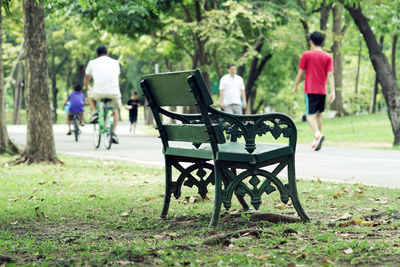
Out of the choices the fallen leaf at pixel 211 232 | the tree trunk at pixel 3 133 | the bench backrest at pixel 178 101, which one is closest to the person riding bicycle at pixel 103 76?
the tree trunk at pixel 3 133

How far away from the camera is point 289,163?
17.3 ft

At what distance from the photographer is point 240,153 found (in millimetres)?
5012

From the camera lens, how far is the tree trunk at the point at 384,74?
15172 millimetres

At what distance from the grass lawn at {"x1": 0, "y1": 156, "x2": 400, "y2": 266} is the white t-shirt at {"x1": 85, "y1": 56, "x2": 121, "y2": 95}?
5679mm

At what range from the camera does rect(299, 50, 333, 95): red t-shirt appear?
11.9 metres

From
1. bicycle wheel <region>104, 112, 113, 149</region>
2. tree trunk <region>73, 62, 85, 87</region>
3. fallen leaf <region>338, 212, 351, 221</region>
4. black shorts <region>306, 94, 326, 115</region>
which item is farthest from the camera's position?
tree trunk <region>73, 62, 85, 87</region>

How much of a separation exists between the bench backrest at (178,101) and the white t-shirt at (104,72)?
27.1 feet

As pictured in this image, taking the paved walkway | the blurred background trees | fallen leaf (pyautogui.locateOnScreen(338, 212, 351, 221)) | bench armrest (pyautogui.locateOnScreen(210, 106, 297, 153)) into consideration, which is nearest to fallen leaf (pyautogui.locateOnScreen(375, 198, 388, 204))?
fallen leaf (pyautogui.locateOnScreen(338, 212, 351, 221))

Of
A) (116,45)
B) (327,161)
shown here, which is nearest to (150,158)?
(327,161)

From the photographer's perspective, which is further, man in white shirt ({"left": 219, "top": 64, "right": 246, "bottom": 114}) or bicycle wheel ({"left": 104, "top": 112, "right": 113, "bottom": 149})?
man in white shirt ({"left": 219, "top": 64, "right": 246, "bottom": 114})

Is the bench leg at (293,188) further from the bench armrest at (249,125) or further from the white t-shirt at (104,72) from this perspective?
the white t-shirt at (104,72)

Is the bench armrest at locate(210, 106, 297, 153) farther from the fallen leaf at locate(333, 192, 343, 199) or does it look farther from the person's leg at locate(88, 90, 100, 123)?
the person's leg at locate(88, 90, 100, 123)

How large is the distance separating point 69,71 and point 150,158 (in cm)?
4432

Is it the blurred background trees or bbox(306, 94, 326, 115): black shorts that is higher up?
the blurred background trees
